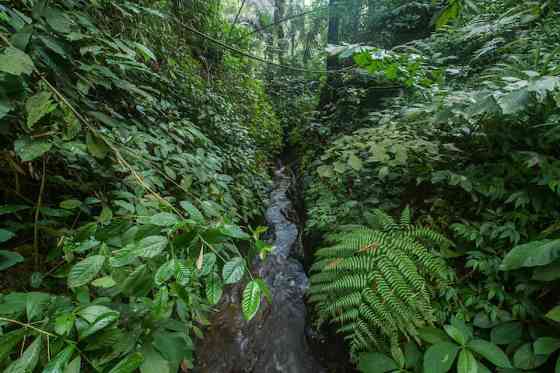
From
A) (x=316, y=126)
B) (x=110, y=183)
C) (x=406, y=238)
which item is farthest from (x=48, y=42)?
(x=316, y=126)

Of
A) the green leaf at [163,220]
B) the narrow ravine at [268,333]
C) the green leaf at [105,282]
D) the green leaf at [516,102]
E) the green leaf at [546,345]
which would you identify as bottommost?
the narrow ravine at [268,333]

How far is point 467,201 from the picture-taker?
175 centimetres

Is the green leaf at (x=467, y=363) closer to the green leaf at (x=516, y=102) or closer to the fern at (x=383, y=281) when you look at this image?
the fern at (x=383, y=281)

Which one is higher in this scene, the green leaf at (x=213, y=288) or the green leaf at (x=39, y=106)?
the green leaf at (x=39, y=106)

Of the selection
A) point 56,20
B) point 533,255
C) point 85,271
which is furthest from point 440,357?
point 56,20

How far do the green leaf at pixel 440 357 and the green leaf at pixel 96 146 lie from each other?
1.78 metres

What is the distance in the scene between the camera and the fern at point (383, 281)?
1410mm

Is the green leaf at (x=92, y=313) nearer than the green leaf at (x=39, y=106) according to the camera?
Yes

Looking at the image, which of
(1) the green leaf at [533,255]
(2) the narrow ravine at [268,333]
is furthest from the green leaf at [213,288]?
(2) the narrow ravine at [268,333]

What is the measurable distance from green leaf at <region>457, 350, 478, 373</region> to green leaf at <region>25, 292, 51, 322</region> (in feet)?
5.39

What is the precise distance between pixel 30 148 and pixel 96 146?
0.18 metres

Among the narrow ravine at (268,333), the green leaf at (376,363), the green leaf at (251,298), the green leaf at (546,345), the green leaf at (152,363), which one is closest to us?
the green leaf at (251,298)

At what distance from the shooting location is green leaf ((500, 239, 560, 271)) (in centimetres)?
112

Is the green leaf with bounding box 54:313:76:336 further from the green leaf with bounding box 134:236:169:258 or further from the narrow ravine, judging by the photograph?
the narrow ravine
